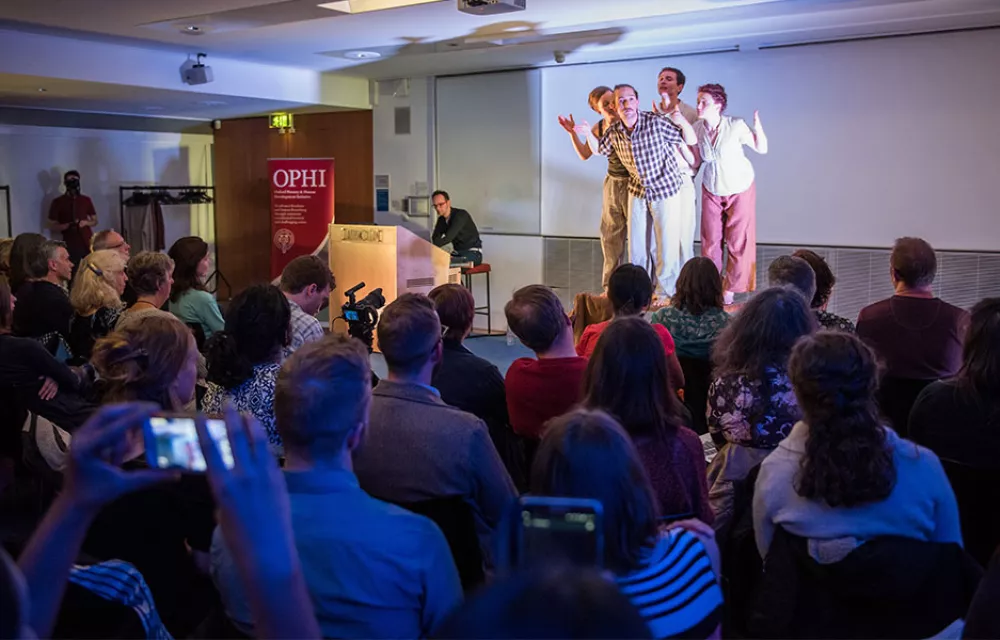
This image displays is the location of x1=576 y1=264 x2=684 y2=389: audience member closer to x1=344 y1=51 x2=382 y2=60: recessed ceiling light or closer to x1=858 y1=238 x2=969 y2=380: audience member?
x1=858 y1=238 x2=969 y2=380: audience member

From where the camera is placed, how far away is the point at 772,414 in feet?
8.73

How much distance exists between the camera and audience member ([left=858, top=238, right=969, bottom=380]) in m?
3.61

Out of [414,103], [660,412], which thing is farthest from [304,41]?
[660,412]

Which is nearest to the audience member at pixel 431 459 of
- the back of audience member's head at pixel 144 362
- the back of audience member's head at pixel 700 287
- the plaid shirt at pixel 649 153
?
the back of audience member's head at pixel 144 362

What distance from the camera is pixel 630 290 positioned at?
3.68 m

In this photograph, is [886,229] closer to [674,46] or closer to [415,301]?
[674,46]

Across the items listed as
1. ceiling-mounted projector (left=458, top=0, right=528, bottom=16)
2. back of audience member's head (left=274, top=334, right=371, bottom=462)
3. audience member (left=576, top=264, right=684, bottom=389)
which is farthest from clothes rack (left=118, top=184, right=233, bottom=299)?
back of audience member's head (left=274, top=334, right=371, bottom=462)

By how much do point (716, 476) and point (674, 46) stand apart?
604 centimetres

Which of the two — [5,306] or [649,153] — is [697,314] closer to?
[5,306]

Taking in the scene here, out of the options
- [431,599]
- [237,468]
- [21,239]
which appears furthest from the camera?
[21,239]

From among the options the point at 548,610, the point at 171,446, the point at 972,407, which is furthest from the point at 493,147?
the point at 548,610

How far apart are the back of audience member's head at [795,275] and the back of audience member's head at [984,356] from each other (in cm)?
113

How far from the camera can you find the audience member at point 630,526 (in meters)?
1.45

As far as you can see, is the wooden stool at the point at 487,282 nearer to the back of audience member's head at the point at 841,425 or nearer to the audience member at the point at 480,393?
the audience member at the point at 480,393
